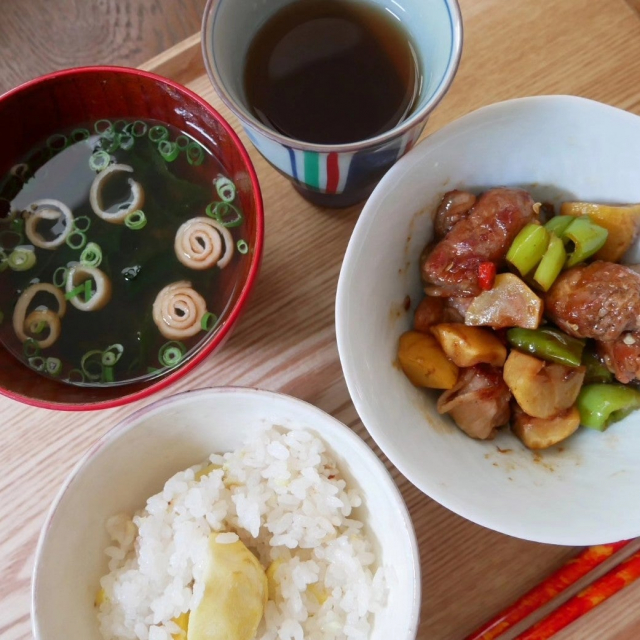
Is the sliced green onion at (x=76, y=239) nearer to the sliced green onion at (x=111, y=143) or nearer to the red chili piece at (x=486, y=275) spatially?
the sliced green onion at (x=111, y=143)

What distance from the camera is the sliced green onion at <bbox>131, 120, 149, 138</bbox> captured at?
4.05 feet

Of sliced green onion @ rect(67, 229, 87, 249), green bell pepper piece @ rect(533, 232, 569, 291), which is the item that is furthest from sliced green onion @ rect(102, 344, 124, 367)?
green bell pepper piece @ rect(533, 232, 569, 291)

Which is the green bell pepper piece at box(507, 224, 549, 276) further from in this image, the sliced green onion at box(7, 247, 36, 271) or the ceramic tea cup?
the sliced green onion at box(7, 247, 36, 271)

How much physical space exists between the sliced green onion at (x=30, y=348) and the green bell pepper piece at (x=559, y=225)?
1010 mm

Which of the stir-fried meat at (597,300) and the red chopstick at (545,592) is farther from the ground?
the stir-fried meat at (597,300)

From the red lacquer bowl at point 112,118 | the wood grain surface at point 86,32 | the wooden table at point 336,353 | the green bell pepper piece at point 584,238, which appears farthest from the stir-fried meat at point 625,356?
the wood grain surface at point 86,32

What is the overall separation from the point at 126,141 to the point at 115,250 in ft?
0.78

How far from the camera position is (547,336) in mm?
1036

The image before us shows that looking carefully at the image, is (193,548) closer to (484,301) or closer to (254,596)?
(254,596)

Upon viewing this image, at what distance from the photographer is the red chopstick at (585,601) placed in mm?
1133

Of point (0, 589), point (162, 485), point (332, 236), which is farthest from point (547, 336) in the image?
point (0, 589)

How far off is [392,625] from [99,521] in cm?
59

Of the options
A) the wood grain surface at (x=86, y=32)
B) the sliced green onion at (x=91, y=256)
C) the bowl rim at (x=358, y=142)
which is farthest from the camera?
the wood grain surface at (x=86, y=32)

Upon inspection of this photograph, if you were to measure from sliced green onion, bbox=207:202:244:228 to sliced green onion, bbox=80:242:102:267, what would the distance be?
25 cm
